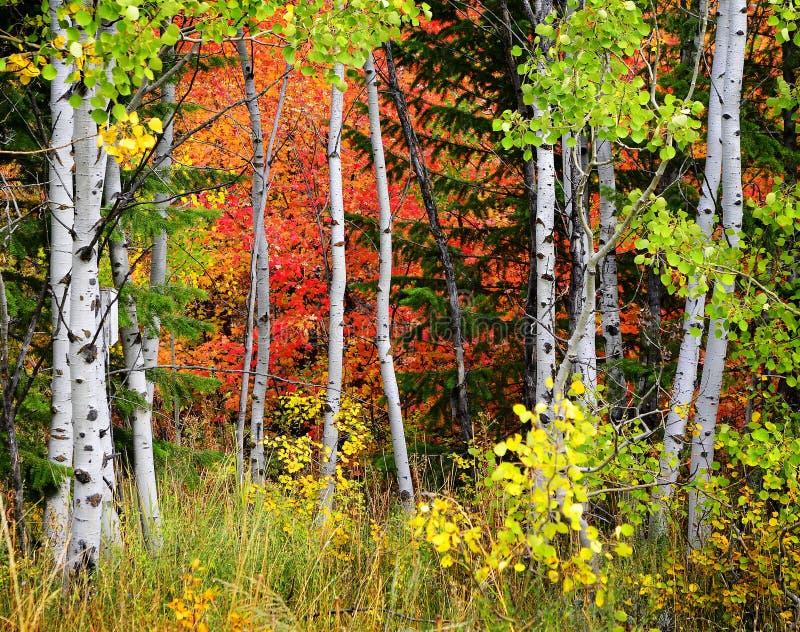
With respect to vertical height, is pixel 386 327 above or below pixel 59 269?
below

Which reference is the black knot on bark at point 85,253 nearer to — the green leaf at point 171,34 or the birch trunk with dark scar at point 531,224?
the green leaf at point 171,34

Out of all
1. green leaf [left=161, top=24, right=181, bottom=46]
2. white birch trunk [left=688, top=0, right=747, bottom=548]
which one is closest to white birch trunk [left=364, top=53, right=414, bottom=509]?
white birch trunk [left=688, top=0, right=747, bottom=548]

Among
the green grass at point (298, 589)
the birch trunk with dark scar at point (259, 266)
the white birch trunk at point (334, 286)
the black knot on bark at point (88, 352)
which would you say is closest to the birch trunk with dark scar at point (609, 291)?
the green grass at point (298, 589)

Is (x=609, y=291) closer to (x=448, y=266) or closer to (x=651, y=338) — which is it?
(x=651, y=338)

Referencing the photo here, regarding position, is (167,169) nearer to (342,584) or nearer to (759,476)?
(342,584)

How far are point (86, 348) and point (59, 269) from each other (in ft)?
2.17

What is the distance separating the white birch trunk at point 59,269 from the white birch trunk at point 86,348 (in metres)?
0.08

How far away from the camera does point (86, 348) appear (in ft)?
9.21

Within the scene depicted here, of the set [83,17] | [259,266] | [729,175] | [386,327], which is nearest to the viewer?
[83,17]

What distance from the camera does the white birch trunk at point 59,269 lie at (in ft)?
10.5

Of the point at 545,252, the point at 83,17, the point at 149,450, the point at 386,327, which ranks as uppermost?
the point at 83,17

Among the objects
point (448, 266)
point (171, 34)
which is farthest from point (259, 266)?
point (171, 34)

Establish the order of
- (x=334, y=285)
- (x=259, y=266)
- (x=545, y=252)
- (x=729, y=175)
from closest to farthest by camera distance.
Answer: (x=729, y=175) < (x=545, y=252) < (x=334, y=285) < (x=259, y=266)

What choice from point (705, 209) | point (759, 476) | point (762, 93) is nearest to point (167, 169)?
point (705, 209)
